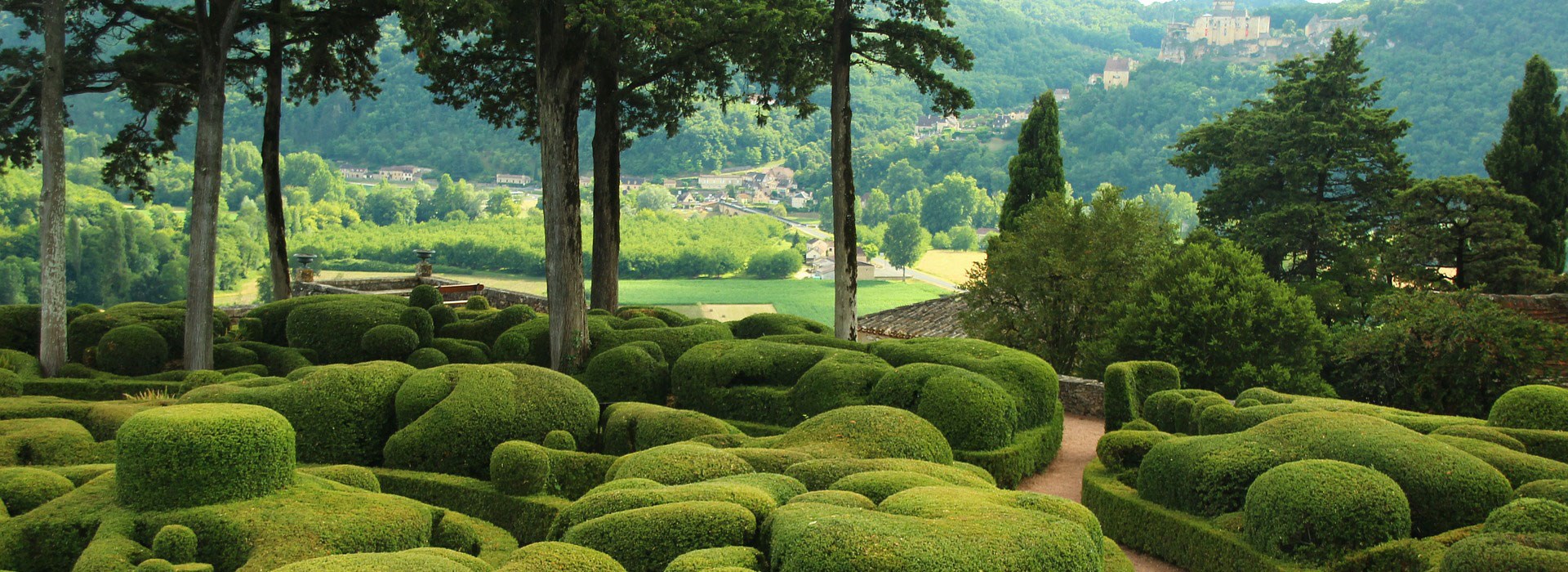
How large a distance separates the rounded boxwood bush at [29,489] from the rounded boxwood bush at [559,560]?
14.8ft

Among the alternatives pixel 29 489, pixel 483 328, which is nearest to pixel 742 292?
pixel 483 328

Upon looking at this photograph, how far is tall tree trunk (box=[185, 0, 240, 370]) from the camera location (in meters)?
17.4

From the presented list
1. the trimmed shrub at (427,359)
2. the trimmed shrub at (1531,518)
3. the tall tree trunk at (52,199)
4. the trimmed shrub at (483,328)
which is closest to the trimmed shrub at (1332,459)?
the trimmed shrub at (1531,518)

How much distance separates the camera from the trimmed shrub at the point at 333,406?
12.6 metres

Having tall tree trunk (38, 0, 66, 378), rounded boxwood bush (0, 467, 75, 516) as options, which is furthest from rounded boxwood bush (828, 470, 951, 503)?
tall tree trunk (38, 0, 66, 378)

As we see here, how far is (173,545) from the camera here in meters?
7.94

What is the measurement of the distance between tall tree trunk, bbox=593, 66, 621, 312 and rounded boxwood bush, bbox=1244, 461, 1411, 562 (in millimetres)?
15070

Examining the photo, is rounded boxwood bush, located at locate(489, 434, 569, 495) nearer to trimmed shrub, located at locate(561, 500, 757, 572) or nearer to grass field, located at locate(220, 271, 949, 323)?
trimmed shrub, located at locate(561, 500, 757, 572)

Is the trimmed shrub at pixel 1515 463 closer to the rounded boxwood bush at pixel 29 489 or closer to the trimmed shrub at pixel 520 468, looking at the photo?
the trimmed shrub at pixel 520 468

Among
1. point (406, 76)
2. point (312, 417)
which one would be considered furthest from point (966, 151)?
point (312, 417)

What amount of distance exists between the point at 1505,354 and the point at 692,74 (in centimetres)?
1594

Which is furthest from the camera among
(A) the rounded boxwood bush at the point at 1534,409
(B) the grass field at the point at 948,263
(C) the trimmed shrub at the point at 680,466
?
(B) the grass field at the point at 948,263

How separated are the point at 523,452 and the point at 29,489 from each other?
13.4 feet

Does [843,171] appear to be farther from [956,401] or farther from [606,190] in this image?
[956,401]
